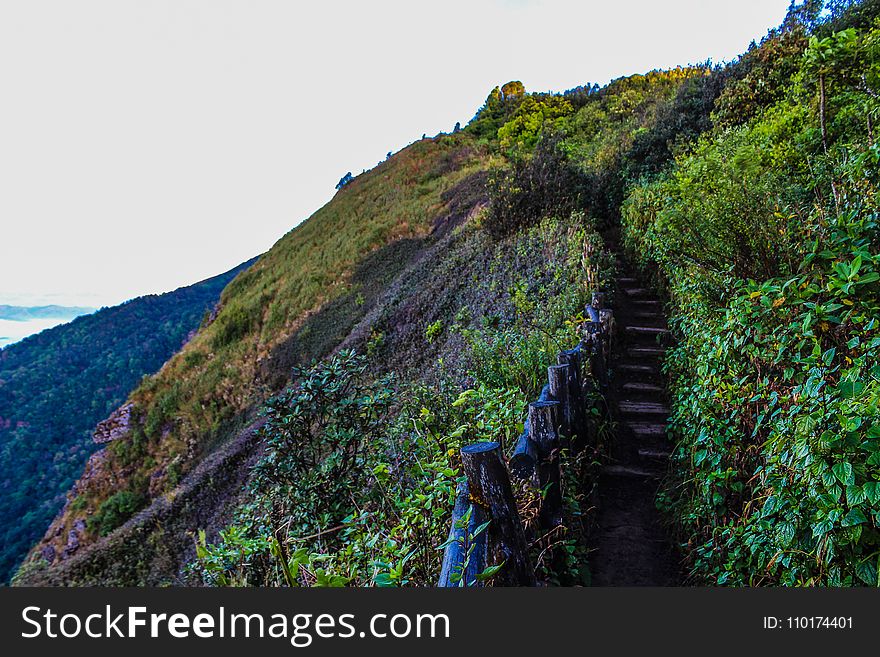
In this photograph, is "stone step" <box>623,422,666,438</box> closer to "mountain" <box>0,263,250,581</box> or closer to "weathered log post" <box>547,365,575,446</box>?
"weathered log post" <box>547,365,575,446</box>

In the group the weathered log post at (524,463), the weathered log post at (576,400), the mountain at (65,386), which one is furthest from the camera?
the mountain at (65,386)

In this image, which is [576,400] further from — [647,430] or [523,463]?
[647,430]

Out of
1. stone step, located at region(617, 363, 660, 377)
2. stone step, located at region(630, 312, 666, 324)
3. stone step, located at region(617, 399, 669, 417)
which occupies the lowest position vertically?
stone step, located at region(617, 399, 669, 417)

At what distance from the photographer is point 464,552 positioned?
1.94 m

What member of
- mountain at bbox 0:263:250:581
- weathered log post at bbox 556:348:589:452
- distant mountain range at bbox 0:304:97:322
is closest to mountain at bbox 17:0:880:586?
weathered log post at bbox 556:348:589:452

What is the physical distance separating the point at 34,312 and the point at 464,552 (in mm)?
86834

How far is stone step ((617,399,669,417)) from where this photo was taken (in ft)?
18.0

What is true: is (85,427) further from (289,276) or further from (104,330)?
(289,276)

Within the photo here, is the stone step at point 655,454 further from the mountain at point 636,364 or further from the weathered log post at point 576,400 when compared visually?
the weathered log post at point 576,400

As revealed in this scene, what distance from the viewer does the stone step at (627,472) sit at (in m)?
4.62

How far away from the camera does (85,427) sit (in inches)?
1529

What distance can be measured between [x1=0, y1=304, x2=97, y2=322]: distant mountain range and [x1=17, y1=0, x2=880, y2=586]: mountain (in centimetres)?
5920

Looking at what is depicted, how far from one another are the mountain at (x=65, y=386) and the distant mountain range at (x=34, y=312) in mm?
2847

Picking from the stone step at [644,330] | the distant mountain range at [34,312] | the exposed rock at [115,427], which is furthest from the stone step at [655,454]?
the distant mountain range at [34,312]
